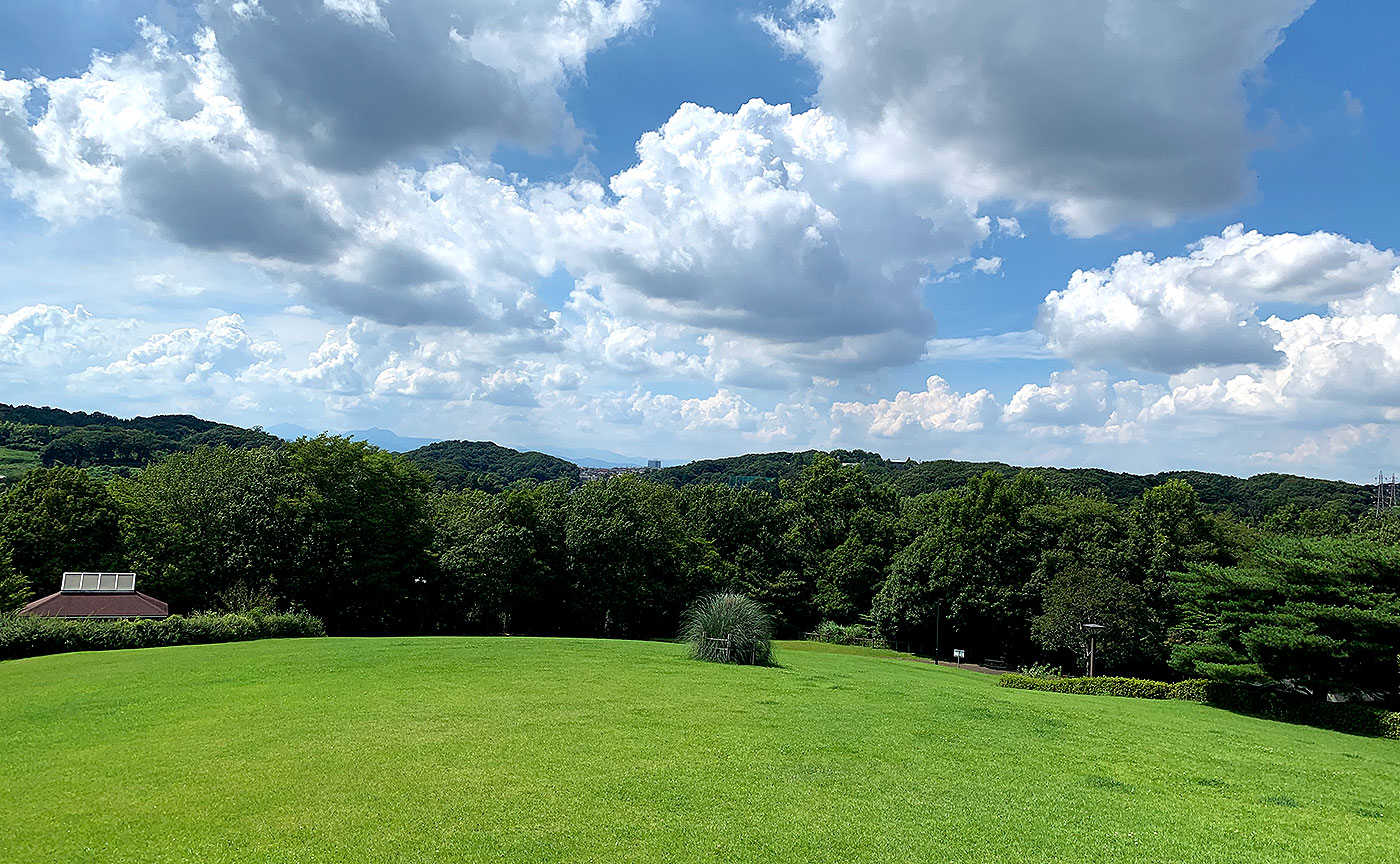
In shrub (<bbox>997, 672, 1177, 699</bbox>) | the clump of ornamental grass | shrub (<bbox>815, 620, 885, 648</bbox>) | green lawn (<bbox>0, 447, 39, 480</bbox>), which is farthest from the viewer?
green lawn (<bbox>0, 447, 39, 480</bbox>)

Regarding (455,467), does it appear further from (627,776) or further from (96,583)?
(627,776)

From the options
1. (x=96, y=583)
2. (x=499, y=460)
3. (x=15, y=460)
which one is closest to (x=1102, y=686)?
(x=96, y=583)

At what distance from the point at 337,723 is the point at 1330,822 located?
1538 centimetres

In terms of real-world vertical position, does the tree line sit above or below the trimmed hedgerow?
above

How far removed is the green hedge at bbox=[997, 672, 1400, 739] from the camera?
2164 cm

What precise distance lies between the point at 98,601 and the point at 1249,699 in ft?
130

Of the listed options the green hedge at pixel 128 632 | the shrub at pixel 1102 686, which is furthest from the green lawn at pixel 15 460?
the shrub at pixel 1102 686

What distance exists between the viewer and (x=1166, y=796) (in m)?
11.4

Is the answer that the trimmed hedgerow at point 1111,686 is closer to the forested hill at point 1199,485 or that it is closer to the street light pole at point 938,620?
the street light pole at point 938,620

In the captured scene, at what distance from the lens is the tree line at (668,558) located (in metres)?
27.8

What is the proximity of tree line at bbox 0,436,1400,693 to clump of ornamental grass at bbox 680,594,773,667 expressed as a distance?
13317 mm

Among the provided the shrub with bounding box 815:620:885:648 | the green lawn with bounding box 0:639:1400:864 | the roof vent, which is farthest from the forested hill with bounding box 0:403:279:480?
the green lawn with bounding box 0:639:1400:864

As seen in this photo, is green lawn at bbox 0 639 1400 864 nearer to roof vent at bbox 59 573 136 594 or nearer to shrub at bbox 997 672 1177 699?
shrub at bbox 997 672 1177 699

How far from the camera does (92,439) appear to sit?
9750 cm
